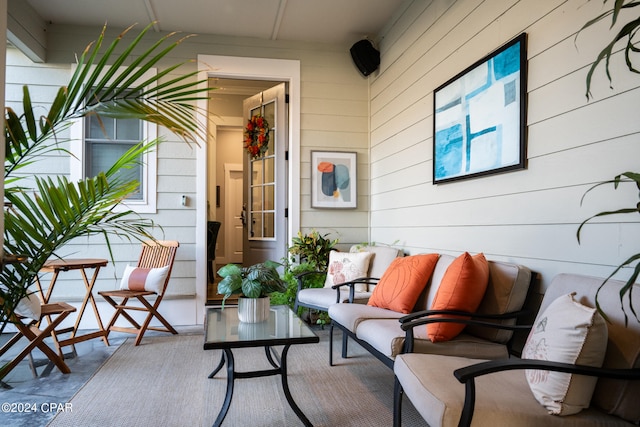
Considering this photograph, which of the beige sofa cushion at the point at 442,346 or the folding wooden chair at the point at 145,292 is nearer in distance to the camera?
the beige sofa cushion at the point at 442,346

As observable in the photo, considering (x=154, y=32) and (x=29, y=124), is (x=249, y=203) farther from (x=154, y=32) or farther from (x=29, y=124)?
(x=29, y=124)

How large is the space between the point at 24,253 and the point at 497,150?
7.80 feet

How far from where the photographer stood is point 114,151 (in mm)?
4531

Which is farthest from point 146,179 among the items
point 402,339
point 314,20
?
point 402,339

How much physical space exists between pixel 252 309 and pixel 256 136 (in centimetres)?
317

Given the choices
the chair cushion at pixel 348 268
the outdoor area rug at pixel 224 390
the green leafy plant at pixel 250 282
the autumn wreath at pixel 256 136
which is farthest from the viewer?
the autumn wreath at pixel 256 136

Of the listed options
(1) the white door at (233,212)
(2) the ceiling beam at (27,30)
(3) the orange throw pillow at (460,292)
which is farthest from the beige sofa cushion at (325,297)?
(1) the white door at (233,212)

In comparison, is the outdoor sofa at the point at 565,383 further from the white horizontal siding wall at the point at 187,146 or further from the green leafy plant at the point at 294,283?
the white horizontal siding wall at the point at 187,146

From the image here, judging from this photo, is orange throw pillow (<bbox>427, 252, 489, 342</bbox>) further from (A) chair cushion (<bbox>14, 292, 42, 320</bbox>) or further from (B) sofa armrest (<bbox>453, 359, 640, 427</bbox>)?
(A) chair cushion (<bbox>14, 292, 42, 320</bbox>)

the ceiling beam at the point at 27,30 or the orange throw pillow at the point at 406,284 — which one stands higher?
the ceiling beam at the point at 27,30

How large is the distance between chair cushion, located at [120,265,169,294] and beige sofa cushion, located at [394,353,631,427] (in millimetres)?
2793

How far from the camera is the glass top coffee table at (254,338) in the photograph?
221 centimetres

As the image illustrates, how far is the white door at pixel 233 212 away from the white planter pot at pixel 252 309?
601cm

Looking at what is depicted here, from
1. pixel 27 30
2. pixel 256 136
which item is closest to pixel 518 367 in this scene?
pixel 256 136
